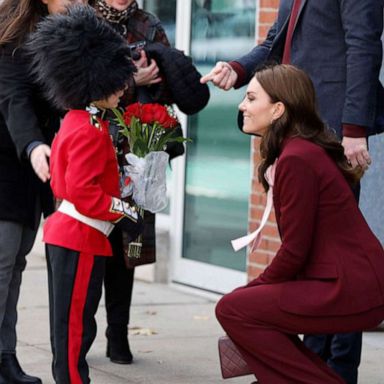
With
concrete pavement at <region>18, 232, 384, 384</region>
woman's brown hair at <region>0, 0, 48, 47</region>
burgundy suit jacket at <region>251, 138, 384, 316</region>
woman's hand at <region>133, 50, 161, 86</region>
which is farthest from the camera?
concrete pavement at <region>18, 232, 384, 384</region>

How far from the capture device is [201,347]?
6520 mm

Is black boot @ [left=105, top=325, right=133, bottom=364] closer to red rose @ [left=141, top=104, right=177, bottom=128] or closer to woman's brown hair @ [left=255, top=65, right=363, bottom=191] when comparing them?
red rose @ [left=141, top=104, right=177, bottom=128]

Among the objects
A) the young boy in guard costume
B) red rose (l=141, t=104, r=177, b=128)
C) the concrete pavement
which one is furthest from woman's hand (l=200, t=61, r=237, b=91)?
the concrete pavement

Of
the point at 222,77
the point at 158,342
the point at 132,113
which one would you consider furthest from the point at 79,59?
the point at 158,342

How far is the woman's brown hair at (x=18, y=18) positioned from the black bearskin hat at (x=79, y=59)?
0.34m

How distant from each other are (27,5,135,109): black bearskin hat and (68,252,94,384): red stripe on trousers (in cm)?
62

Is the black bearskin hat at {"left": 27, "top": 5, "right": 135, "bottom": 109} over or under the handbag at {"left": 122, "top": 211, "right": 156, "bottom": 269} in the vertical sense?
over

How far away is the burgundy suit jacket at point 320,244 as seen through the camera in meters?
4.41

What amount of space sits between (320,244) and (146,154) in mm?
959

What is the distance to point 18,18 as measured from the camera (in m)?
5.32

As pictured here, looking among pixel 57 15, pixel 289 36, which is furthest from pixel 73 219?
pixel 289 36

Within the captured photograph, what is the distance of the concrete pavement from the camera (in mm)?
5887

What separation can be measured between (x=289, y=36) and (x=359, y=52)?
39cm

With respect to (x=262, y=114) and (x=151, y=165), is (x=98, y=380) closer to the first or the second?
(x=151, y=165)
